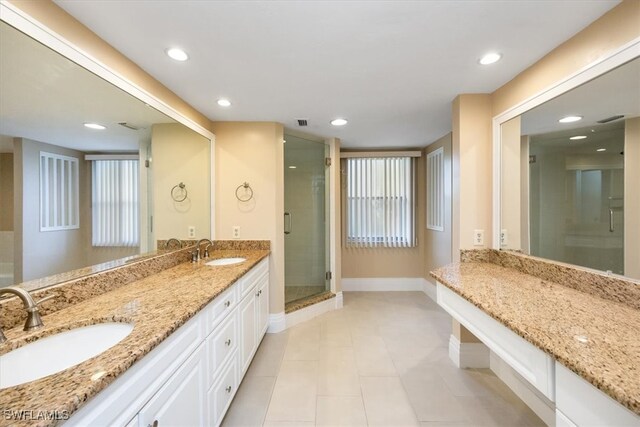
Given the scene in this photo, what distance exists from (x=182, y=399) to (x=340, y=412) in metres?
1.06

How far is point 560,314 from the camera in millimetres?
1129

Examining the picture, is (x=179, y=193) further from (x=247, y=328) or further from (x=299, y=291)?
(x=299, y=291)

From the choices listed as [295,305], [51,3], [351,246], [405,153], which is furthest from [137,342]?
[405,153]

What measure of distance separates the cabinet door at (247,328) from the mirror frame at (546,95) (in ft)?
6.83

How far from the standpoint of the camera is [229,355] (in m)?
1.68

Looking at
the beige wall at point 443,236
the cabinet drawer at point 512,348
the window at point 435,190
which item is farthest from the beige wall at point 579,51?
the window at point 435,190

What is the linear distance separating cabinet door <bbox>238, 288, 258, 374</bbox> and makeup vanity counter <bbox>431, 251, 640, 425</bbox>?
145 centimetres

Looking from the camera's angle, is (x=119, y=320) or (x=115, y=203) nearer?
(x=119, y=320)

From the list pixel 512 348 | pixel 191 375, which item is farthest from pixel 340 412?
pixel 512 348

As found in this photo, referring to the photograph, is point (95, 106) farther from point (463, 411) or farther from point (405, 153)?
point (405, 153)

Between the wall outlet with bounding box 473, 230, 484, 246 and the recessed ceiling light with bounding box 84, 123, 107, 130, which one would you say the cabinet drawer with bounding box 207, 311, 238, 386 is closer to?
the recessed ceiling light with bounding box 84, 123, 107, 130

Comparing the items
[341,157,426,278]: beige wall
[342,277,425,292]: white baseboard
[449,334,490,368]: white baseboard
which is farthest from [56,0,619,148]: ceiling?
[342,277,425,292]: white baseboard

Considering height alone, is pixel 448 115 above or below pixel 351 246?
above

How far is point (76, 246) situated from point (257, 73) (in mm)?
1533
